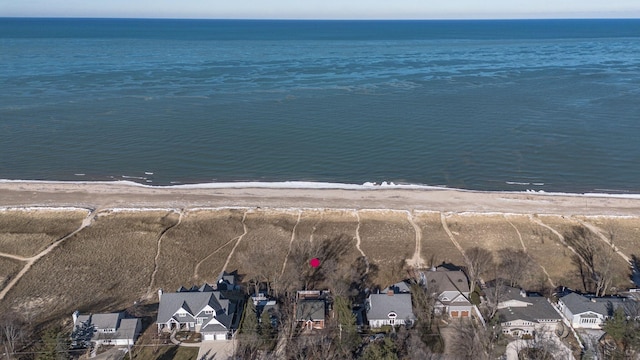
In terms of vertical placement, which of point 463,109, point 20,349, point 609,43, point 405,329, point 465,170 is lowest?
point 20,349

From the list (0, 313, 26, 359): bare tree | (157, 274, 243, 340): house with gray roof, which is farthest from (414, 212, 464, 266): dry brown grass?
(0, 313, 26, 359): bare tree

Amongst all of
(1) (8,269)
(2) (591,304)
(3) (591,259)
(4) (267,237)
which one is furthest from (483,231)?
(1) (8,269)

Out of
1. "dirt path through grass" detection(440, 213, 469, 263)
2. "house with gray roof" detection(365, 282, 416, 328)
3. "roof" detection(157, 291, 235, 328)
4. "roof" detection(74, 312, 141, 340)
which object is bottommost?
"roof" detection(74, 312, 141, 340)

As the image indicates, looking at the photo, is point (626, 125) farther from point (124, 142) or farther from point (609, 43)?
point (609, 43)

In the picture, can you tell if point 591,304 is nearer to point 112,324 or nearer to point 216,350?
point 216,350

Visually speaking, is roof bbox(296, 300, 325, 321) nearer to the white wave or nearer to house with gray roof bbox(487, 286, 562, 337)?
house with gray roof bbox(487, 286, 562, 337)

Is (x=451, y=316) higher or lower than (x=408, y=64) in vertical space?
lower

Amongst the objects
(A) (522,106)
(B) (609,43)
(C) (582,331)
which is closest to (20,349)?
(C) (582,331)
